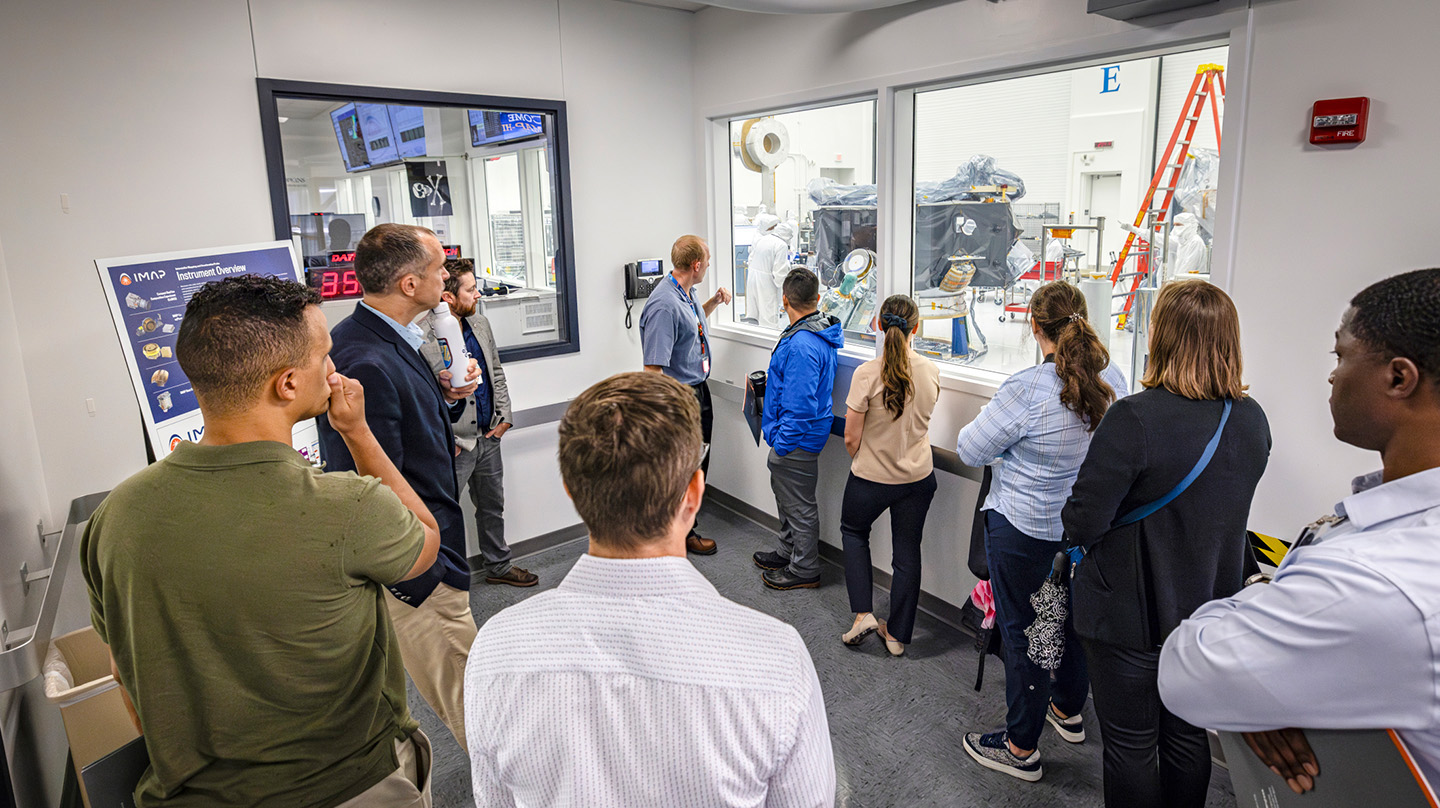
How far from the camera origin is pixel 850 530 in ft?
11.1

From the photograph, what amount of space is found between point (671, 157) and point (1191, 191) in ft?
9.36

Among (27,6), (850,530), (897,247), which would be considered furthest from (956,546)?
(27,6)

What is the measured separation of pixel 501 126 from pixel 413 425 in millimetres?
2554

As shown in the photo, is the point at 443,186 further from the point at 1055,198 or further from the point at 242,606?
the point at 242,606

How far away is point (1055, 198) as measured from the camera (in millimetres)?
3281

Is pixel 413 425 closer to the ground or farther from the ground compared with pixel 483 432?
farther from the ground

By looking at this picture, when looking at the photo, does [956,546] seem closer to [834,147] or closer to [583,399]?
[834,147]

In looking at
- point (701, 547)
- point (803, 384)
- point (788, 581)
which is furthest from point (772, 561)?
point (803, 384)

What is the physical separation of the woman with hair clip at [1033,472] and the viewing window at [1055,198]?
30.0 inches

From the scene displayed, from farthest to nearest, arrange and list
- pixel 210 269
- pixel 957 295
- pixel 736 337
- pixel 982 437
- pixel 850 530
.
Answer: pixel 736 337, pixel 957 295, pixel 850 530, pixel 210 269, pixel 982 437

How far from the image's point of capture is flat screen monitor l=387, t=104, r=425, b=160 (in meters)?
3.79

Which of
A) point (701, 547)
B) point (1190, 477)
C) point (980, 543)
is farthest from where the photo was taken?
point (701, 547)

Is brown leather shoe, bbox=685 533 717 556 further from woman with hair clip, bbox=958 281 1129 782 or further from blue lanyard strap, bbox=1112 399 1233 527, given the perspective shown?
blue lanyard strap, bbox=1112 399 1233 527

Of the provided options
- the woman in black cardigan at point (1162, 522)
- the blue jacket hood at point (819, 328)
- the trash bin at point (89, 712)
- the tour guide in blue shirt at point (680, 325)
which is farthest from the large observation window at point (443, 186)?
the woman in black cardigan at point (1162, 522)
